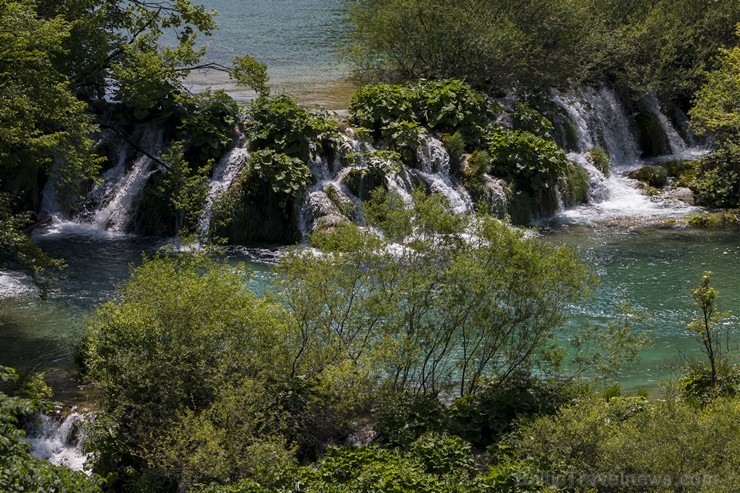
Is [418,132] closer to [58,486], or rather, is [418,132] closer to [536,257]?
[536,257]

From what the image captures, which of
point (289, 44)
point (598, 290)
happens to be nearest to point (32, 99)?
point (598, 290)

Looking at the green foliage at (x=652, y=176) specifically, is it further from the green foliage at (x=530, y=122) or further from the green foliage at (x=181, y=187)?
the green foliage at (x=181, y=187)

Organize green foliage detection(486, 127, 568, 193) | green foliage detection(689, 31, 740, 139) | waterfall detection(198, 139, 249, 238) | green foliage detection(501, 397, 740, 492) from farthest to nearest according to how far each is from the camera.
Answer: green foliage detection(689, 31, 740, 139) → green foliage detection(486, 127, 568, 193) → waterfall detection(198, 139, 249, 238) → green foliage detection(501, 397, 740, 492)

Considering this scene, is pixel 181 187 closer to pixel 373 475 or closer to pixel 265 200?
pixel 265 200

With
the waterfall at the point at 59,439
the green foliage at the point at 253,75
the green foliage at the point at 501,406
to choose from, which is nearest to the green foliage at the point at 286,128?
the green foliage at the point at 253,75

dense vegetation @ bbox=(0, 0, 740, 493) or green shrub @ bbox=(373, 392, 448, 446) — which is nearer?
dense vegetation @ bbox=(0, 0, 740, 493)

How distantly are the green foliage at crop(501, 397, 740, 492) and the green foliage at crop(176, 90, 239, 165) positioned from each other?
1317 centimetres

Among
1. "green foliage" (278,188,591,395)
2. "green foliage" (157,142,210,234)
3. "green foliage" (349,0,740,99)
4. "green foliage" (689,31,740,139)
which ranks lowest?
"green foliage" (278,188,591,395)

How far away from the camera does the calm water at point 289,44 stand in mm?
29484

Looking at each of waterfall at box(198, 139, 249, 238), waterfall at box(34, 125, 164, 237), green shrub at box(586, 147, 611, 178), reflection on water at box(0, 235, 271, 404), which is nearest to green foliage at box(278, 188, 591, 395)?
reflection on water at box(0, 235, 271, 404)

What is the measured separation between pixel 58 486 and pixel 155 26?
1710 cm

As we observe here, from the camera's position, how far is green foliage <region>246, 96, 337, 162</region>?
73.9 ft

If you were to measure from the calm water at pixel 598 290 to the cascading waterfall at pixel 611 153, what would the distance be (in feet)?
5.91

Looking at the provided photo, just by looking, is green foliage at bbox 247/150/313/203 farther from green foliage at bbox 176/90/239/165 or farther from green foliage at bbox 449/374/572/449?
green foliage at bbox 449/374/572/449
